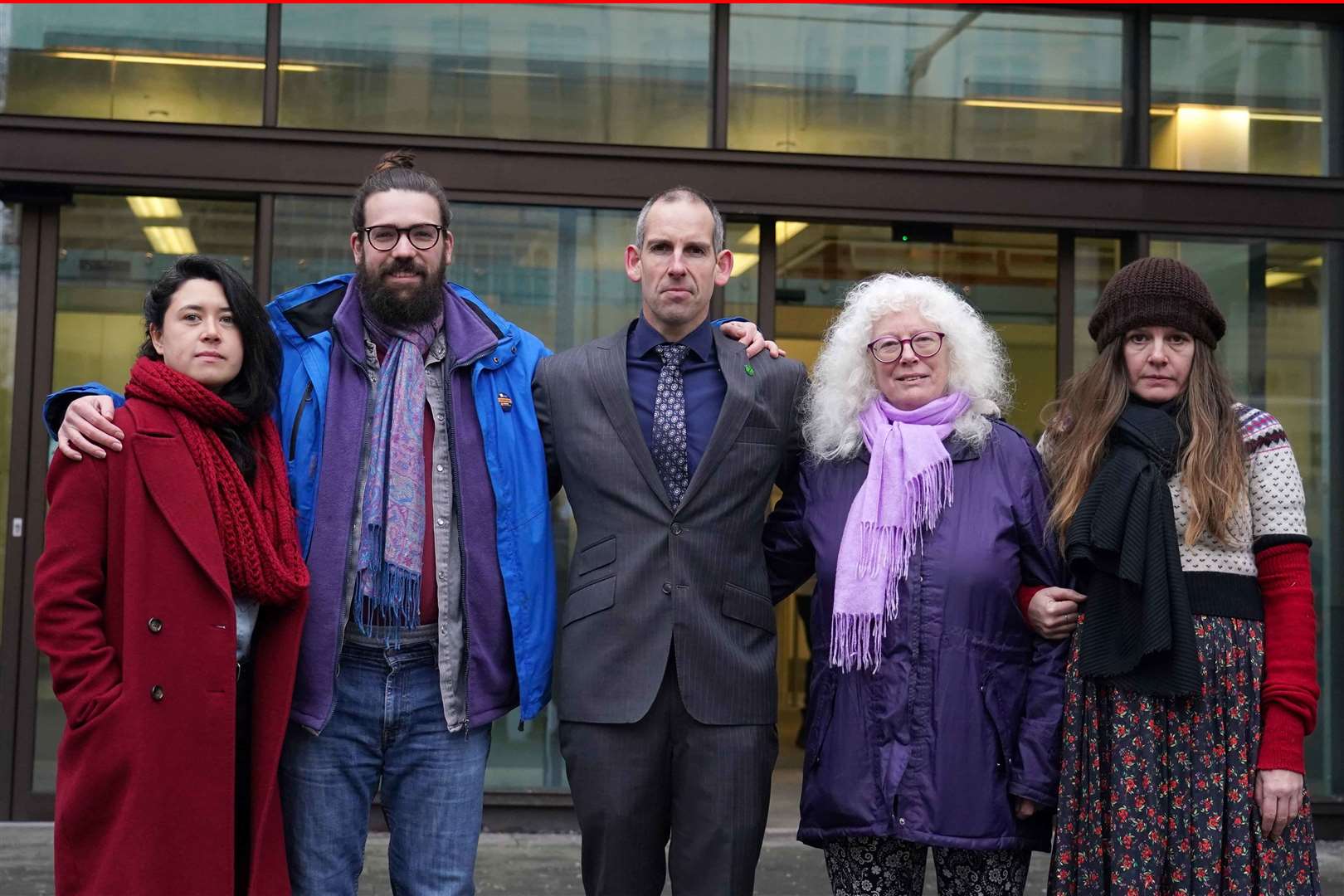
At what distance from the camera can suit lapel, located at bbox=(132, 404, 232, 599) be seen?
130 inches

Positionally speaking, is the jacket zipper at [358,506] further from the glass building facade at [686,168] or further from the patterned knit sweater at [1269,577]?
the glass building facade at [686,168]

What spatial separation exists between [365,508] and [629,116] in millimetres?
3577

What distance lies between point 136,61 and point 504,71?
158cm

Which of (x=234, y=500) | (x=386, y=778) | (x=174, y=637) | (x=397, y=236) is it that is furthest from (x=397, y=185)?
(x=386, y=778)

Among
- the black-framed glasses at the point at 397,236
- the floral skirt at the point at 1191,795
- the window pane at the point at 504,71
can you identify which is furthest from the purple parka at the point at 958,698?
the window pane at the point at 504,71

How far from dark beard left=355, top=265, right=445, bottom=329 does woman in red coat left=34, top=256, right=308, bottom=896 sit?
0.39 m

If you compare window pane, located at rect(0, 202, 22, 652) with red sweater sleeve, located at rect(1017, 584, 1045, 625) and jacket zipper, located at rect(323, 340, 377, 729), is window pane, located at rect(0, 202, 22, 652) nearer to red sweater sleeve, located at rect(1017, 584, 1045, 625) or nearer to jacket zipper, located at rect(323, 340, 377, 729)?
jacket zipper, located at rect(323, 340, 377, 729)

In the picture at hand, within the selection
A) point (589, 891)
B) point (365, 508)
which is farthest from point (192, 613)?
point (589, 891)

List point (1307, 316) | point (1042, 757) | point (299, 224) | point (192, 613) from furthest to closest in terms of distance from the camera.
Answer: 1. point (1307, 316)
2. point (299, 224)
3. point (1042, 757)
4. point (192, 613)

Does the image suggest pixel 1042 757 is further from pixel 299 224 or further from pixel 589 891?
pixel 299 224

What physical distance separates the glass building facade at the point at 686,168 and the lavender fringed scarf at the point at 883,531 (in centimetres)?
307

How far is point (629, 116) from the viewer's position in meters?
6.71

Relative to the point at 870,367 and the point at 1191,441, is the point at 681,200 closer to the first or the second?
the point at 870,367

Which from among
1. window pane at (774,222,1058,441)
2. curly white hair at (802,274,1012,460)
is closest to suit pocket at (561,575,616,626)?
curly white hair at (802,274,1012,460)
